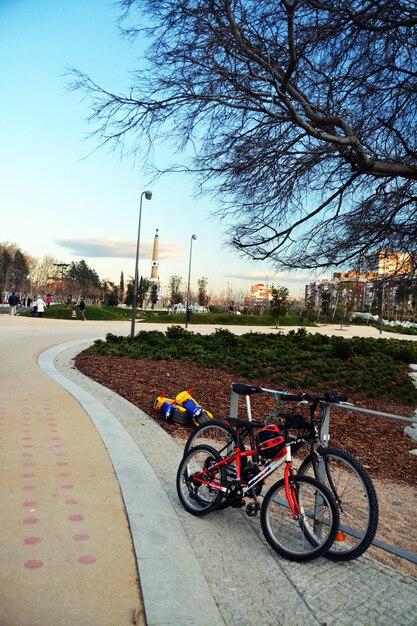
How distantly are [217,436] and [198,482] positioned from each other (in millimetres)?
385

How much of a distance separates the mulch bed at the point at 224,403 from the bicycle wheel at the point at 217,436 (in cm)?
235

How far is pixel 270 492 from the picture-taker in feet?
11.7

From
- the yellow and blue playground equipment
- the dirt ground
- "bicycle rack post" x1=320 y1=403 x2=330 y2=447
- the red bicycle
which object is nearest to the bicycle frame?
the red bicycle

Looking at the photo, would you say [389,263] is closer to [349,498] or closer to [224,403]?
[224,403]

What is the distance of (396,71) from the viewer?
7.21m

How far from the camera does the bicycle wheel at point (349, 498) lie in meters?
3.29

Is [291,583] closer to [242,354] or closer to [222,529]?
[222,529]

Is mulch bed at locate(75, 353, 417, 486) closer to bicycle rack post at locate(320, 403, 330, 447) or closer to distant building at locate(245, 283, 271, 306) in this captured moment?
bicycle rack post at locate(320, 403, 330, 447)

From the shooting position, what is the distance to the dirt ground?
4.83 metres

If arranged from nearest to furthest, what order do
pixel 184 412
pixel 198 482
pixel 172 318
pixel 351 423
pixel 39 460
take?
pixel 198 482 < pixel 39 460 < pixel 184 412 < pixel 351 423 < pixel 172 318

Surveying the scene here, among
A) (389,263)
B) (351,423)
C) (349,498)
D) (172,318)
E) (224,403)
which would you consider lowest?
(351,423)

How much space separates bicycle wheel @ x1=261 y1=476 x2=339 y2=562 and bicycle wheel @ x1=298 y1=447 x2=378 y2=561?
15 centimetres

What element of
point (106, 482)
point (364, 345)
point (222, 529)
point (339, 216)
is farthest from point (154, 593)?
point (364, 345)

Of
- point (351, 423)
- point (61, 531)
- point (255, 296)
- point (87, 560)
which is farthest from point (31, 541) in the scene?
point (255, 296)
